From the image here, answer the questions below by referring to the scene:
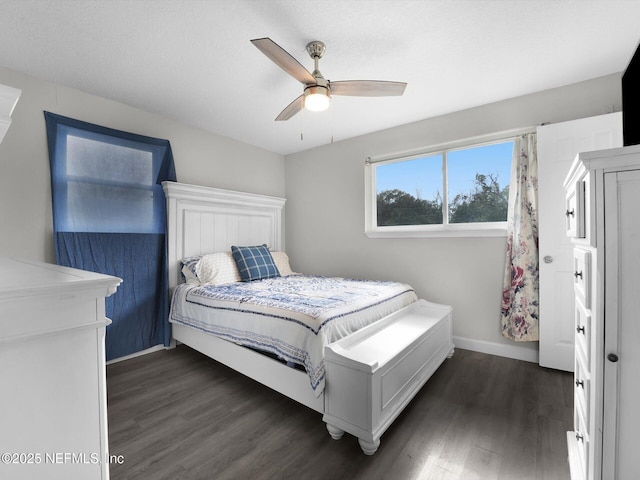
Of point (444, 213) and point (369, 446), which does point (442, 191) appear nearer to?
point (444, 213)

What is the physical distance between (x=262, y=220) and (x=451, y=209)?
2397 millimetres

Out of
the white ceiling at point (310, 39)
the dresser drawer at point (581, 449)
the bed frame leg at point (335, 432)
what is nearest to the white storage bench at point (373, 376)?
the bed frame leg at point (335, 432)

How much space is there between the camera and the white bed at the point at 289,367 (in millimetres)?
1594

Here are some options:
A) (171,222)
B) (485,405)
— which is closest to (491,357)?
(485,405)

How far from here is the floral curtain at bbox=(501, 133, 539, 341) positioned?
8.51ft

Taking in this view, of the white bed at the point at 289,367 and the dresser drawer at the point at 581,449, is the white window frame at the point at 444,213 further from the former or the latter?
the dresser drawer at the point at 581,449

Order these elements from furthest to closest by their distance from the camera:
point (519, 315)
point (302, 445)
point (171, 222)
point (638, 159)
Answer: point (171, 222) → point (519, 315) → point (302, 445) → point (638, 159)

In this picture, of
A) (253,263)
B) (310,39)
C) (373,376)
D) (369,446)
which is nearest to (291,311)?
(373,376)

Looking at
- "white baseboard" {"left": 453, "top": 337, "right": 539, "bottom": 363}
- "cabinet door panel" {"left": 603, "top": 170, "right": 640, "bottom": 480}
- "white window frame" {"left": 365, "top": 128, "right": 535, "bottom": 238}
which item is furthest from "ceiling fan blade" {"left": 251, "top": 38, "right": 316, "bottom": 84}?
"white baseboard" {"left": 453, "top": 337, "right": 539, "bottom": 363}

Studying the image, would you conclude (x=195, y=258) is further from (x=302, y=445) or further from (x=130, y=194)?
(x=302, y=445)

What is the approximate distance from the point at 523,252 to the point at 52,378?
3103 millimetres

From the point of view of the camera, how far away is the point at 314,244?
4.15m

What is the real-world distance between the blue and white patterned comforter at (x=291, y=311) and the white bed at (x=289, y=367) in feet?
0.26

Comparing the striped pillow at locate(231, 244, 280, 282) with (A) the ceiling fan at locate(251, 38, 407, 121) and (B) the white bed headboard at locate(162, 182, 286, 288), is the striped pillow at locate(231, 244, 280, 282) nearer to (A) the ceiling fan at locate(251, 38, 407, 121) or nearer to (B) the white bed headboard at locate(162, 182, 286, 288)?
(B) the white bed headboard at locate(162, 182, 286, 288)
